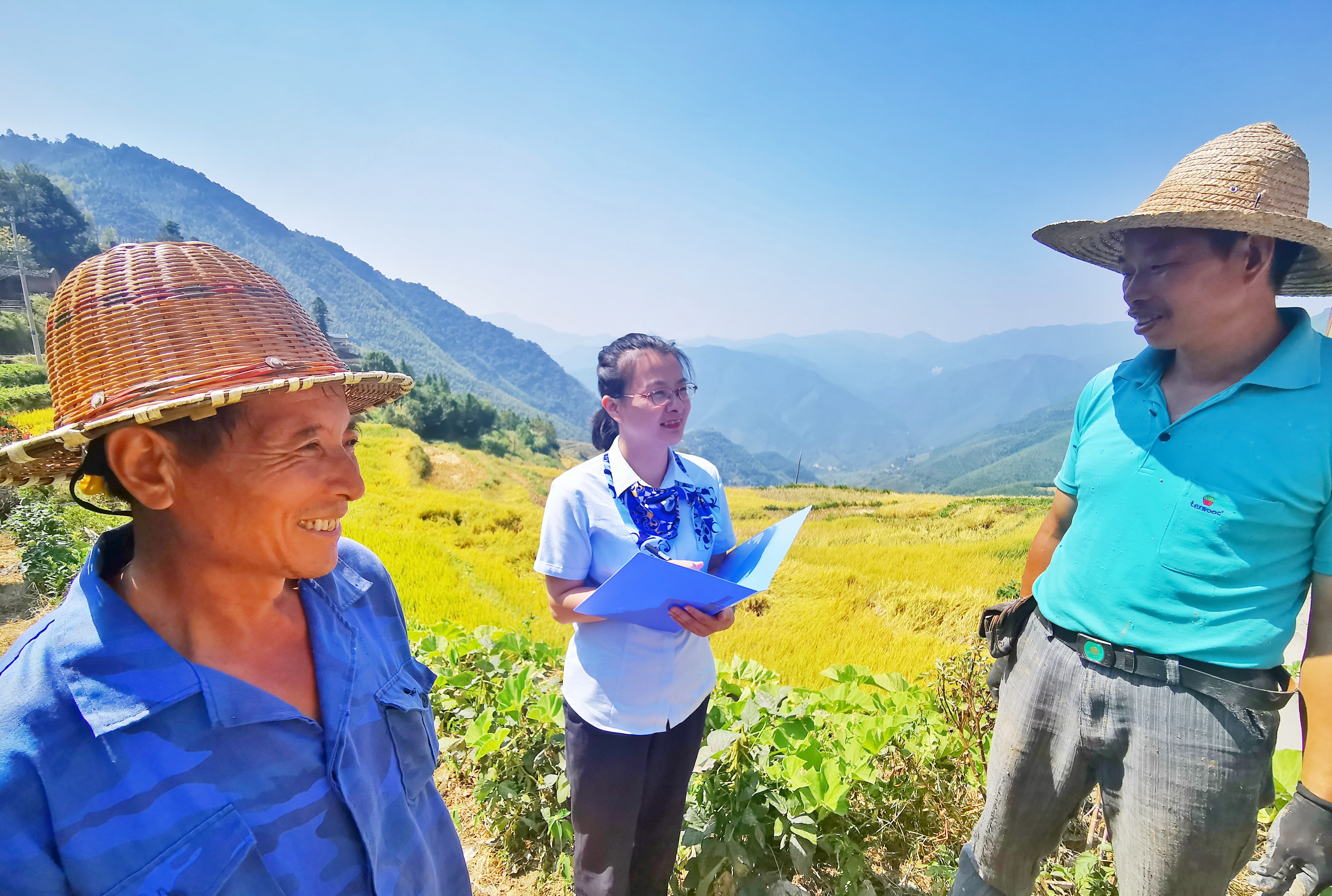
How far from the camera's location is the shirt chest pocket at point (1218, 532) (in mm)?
1541

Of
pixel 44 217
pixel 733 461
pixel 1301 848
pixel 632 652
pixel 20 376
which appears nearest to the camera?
pixel 1301 848

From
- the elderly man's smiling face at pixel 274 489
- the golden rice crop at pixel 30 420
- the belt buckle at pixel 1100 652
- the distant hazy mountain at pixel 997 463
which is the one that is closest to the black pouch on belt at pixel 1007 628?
the belt buckle at pixel 1100 652

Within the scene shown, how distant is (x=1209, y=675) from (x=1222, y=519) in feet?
1.38

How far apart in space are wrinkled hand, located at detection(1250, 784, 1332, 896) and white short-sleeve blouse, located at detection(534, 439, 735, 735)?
152 cm

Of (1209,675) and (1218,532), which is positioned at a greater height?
(1218,532)

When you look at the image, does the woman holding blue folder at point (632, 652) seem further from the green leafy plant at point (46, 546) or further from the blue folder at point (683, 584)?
the green leafy plant at point (46, 546)

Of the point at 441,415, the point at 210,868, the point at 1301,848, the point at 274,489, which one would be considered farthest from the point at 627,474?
the point at 441,415

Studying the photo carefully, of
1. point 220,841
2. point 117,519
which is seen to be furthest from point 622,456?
point 117,519

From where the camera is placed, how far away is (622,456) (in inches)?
82.6

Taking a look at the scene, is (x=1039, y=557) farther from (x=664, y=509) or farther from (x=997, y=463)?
(x=997, y=463)

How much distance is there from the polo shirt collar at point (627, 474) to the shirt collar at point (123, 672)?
115cm

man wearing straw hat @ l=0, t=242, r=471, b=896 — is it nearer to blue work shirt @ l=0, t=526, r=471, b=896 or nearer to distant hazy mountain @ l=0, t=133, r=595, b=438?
blue work shirt @ l=0, t=526, r=471, b=896

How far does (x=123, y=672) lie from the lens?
0.87m

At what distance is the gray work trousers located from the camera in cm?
155
